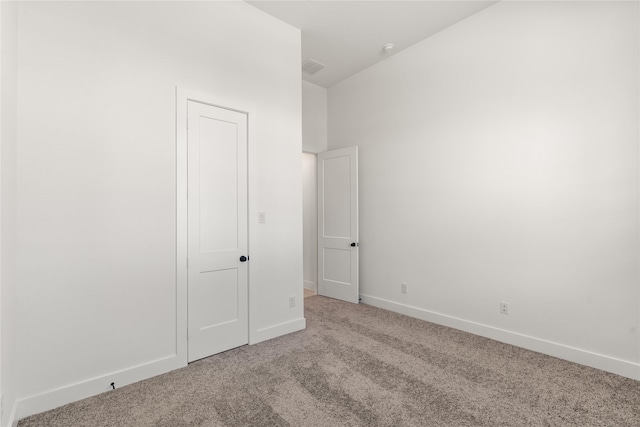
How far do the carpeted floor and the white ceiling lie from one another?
3.41 metres

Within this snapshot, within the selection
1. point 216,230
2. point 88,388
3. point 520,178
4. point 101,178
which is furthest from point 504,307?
point 101,178

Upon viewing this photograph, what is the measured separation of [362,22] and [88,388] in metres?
4.16

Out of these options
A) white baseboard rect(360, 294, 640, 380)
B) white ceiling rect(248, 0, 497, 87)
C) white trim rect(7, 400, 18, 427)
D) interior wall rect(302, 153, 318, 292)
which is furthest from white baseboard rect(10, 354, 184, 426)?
white ceiling rect(248, 0, 497, 87)

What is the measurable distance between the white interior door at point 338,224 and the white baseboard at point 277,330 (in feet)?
4.16

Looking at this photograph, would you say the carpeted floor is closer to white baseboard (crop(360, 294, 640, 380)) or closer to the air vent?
white baseboard (crop(360, 294, 640, 380))

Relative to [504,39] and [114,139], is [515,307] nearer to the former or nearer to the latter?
[504,39]

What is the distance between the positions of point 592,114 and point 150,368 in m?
4.18

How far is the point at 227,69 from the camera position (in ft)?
9.54

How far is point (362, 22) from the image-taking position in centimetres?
340

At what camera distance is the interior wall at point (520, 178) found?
2.47 metres

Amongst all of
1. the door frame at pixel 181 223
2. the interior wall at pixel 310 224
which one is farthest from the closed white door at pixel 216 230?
the interior wall at pixel 310 224

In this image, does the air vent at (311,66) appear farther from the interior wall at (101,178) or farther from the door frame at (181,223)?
the door frame at (181,223)

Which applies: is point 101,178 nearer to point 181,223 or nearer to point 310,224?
point 181,223

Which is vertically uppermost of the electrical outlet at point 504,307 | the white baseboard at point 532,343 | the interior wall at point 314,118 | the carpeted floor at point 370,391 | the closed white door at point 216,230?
the interior wall at point 314,118
